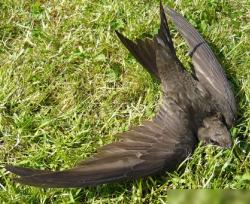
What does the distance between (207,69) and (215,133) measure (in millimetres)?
524

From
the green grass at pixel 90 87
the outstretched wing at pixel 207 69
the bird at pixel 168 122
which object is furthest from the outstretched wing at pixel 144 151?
the outstretched wing at pixel 207 69

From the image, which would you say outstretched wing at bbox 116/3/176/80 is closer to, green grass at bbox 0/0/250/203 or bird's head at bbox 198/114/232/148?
green grass at bbox 0/0/250/203

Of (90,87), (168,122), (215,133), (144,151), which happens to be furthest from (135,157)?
(90,87)

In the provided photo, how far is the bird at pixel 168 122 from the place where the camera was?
334 cm

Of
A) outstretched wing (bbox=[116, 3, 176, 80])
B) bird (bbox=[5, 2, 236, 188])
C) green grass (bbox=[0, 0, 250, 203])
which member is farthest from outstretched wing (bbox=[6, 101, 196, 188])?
outstretched wing (bbox=[116, 3, 176, 80])

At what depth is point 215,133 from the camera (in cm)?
370

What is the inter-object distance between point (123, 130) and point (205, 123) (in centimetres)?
53

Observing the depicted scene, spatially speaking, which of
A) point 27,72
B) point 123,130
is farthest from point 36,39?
point 123,130

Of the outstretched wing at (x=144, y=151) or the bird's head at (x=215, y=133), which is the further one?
the bird's head at (x=215, y=133)

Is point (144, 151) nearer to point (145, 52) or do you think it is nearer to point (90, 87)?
point (145, 52)

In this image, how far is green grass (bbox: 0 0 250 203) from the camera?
3631 mm

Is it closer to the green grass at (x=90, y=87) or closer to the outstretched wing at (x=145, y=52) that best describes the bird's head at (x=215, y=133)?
the green grass at (x=90, y=87)

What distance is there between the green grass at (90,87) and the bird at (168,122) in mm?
116

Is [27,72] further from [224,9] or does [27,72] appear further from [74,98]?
[224,9]
